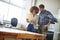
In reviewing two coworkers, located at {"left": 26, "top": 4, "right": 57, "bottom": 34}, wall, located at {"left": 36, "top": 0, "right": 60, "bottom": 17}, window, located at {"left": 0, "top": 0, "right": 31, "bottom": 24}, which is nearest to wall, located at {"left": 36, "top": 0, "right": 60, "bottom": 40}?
wall, located at {"left": 36, "top": 0, "right": 60, "bottom": 17}

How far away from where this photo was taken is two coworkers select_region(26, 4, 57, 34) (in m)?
3.98

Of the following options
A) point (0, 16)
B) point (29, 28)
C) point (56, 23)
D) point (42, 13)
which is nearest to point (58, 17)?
point (56, 23)

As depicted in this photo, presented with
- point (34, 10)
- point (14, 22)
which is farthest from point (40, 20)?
point (14, 22)

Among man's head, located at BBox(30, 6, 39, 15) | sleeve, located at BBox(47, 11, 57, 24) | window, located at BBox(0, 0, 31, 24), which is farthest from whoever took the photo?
window, located at BBox(0, 0, 31, 24)

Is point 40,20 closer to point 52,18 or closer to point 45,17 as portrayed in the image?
point 45,17

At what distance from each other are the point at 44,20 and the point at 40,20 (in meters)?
0.14

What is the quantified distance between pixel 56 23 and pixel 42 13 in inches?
19.0

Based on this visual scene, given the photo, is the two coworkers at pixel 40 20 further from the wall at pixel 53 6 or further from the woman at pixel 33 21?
the wall at pixel 53 6

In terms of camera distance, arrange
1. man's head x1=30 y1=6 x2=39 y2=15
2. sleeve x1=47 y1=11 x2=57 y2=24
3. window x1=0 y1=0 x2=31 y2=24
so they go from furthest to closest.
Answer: window x1=0 y1=0 x2=31 y2=24, man's head x1=30 y1=6 x2=39 y2=15, sleeve x1=47 y1=11 x2=57 y2=24

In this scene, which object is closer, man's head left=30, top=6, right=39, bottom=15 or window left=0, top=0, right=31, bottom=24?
man's head left=30, top=6, right=39, bottom=15

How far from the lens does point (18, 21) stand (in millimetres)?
4836

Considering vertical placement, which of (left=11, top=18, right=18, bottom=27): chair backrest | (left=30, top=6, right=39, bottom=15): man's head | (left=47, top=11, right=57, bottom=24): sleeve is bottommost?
(left=11, top=18, right=18, bottom=27): chair backrest

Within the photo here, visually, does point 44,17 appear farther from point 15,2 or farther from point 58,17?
point 15,2

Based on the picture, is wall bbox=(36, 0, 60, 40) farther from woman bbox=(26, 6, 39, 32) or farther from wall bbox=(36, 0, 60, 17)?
woman bbox=(26, 6, 39, 32)
